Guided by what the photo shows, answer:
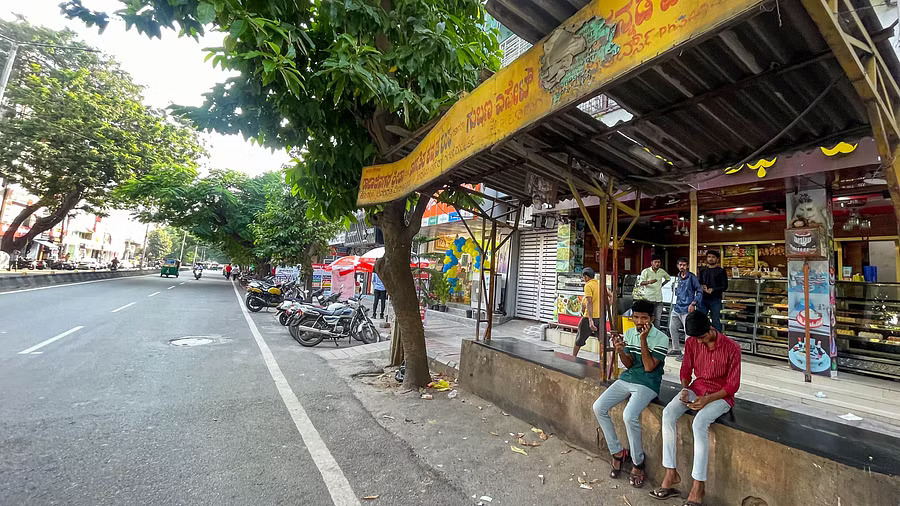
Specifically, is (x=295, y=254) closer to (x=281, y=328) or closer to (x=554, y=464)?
(x=281, y=328)

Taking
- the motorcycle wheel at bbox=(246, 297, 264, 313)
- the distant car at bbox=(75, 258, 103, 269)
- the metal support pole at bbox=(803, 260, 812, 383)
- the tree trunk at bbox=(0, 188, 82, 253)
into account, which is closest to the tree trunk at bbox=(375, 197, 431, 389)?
the metal support pole at bbox=(803, 260, 812, 383)

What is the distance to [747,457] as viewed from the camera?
2754 millimetres

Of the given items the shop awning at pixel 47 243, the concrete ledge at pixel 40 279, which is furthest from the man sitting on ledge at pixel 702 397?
the shop awning at pixel 47 243

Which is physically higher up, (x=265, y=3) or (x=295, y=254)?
(x=265, y=3)

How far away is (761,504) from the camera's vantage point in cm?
266

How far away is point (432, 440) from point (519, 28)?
3.75 metres

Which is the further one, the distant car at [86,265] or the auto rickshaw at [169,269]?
the auto rickshaw at [169,269]

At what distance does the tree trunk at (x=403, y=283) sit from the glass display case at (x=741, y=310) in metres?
5.56

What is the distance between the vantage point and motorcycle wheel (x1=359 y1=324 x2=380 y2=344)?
927 cm

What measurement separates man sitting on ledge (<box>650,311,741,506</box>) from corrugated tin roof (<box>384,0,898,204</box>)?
1530 millimetres

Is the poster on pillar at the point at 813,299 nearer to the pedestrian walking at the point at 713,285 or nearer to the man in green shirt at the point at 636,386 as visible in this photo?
the pedestrian walking at the point at 713,285

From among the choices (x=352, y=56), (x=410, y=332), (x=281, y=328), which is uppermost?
(x=352, y=56)

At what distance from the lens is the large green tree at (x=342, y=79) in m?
3.58

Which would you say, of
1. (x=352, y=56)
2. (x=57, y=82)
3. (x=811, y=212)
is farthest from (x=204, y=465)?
(x=57, y=82)
